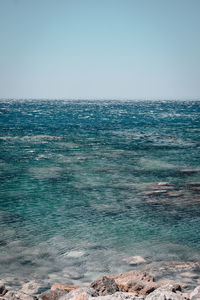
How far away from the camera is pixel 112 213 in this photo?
15.5 meters

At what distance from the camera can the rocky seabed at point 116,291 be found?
22.0 ft

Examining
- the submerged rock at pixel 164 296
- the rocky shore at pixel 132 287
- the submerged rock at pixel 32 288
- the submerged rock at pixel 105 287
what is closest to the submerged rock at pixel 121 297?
the rocky shore at pixel 132 287

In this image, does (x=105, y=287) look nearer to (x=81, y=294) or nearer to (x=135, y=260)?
(x=81, y=294)

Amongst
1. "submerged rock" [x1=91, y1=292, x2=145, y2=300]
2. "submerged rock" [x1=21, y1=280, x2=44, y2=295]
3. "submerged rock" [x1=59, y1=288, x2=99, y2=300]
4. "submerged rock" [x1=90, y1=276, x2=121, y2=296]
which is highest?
"submerged rock" [x1=91, y1=292, x2=145, y2=300]

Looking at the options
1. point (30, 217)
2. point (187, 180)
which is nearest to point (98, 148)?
point (187, 180)

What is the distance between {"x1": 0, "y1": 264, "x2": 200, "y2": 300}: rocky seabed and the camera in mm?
Answer: 6707

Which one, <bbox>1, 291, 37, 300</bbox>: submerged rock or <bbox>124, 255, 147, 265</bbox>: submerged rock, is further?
<bbox>124, 255, 147, 265</bbox>: submerged rock

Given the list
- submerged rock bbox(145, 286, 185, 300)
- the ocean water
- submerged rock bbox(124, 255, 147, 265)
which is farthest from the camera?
the ocean water

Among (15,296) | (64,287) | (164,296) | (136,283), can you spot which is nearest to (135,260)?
(136,283)

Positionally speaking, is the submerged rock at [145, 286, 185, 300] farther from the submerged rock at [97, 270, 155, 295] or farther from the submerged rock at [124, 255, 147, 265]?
the submerged rock at [124, 255, 147, 265]

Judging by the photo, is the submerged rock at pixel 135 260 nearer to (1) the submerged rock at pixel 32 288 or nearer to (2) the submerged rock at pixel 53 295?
(1) the submerged rock at pixel 32 288

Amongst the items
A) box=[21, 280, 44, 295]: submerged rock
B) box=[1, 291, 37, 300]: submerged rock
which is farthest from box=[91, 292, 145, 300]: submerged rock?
box=[21, 280, 44, 295]: submerged rock

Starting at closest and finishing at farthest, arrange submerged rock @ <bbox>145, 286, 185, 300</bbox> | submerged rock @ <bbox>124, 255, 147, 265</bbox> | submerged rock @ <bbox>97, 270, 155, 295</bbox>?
submerged rock @ <bbox>145, 286, 185, 300</bbox>, submerged rock @ <bbox>97, 270, 155, 295</bbox>, submerged rock @ <bbox>124, 255, 147, 265</bbox>

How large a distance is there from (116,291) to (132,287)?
1.98 feet
